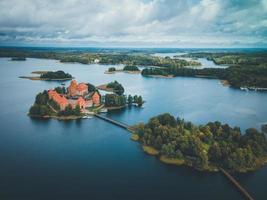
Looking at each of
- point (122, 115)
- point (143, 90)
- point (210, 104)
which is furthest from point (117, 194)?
point (143, 90)

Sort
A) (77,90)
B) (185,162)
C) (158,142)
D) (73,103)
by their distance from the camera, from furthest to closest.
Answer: (77,90) < (73,103) < (158,142) < (185,162)

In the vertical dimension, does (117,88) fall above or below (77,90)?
below

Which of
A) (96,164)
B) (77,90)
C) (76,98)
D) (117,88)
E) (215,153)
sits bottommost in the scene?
(96,164)

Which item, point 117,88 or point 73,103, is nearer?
point 73,103

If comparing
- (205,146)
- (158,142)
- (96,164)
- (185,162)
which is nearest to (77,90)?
(158,142)

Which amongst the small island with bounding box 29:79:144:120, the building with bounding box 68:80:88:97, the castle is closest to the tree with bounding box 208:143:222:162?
the small island with bounding box 29:79:144:120

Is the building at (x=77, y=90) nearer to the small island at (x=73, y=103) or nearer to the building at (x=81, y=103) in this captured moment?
the small island at (x=73, y=103)

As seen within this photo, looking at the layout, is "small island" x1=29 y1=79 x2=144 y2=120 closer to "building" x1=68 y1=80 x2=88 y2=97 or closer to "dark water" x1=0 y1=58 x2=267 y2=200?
"building" x1=68 y1=80 x2=88 y2=97

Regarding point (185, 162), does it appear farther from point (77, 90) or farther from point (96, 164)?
point (77, 90)
